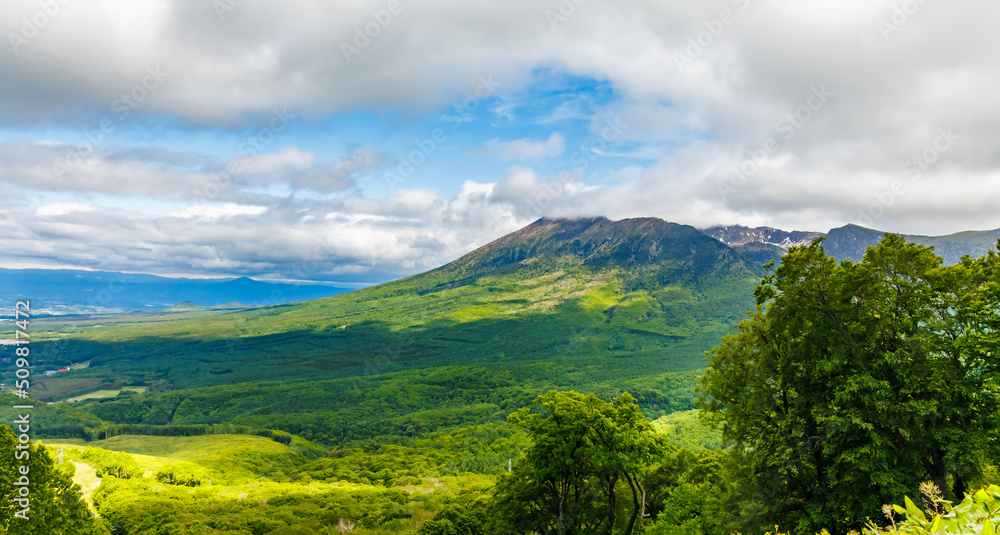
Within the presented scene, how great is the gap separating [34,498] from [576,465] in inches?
1047

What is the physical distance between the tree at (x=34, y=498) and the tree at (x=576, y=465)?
22.3 meters

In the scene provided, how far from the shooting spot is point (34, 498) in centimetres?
2164

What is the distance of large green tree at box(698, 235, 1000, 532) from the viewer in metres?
16.7

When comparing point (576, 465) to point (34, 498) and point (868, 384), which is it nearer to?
point (868, 384)

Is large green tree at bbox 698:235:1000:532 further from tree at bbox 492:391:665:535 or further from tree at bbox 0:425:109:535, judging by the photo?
tree at bbox 0:425:109:535

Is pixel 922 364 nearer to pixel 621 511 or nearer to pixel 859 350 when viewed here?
pixel 859 350

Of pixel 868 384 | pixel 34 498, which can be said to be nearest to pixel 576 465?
pixel 868 384

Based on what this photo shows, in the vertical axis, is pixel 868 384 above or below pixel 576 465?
above

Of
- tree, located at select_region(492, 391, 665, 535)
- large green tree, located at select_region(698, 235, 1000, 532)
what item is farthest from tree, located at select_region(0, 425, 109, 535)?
large green tree, located at select_region(698, 235, 1000, 532)

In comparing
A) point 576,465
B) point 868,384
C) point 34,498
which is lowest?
point 576,465

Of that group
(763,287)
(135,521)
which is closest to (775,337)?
(763,287)

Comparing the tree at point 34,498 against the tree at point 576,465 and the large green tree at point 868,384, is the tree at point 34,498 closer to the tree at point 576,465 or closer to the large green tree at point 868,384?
the tree at point 576,465

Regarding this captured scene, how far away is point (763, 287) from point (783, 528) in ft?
34.4

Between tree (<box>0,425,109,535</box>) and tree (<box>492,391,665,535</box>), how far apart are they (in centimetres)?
2229
